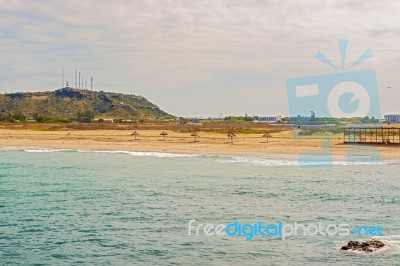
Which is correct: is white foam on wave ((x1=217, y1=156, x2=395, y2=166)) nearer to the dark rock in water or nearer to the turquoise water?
the turquoise water

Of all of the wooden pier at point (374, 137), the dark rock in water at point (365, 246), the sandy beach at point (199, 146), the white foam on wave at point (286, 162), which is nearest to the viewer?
the dark rock in water at point (365, 246)

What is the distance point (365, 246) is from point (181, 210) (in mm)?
8442

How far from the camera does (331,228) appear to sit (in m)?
19.5

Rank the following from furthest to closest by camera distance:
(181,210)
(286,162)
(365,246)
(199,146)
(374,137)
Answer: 1. (374,137)
2. (199,146)
3. (286,162)
4. (181,210)
5. (365,246)

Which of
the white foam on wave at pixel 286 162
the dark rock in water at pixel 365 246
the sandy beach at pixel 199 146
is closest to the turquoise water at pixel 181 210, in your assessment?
the dark rock in water at pixel 365 246

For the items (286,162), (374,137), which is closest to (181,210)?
(286,162)

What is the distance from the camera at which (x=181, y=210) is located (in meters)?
22.8

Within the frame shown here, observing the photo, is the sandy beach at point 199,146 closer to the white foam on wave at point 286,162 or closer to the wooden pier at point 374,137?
the wooden pier at point 374,137

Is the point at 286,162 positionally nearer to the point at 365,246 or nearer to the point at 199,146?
the point at 199,146

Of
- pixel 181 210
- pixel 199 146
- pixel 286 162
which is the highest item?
pixel 199 146

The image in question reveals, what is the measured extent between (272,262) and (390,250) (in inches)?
147

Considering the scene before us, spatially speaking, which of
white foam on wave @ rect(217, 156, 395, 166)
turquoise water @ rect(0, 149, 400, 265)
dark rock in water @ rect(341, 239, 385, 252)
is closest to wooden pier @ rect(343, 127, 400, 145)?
white foam on wave @ rect(217, 156, 395, 166)

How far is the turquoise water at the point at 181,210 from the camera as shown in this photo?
1620cm

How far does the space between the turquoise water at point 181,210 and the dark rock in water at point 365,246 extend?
11.0 inches
